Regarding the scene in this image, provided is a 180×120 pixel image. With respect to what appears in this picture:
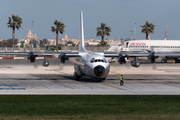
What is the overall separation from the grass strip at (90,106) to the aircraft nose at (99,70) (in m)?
7.21

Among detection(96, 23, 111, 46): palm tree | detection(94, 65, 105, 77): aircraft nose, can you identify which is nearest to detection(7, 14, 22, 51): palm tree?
detection(96, 23, 111, 46): palm tree

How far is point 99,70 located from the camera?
28750 mm

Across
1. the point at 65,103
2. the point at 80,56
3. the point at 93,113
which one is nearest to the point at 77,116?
the point at 93,113

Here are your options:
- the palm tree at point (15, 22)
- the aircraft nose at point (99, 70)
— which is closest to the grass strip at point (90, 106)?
the aircraft nose at point (99, 70)

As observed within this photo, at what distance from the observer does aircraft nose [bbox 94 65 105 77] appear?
2880cm

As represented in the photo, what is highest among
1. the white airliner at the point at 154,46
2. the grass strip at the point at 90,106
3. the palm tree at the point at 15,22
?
the palm tree at the point at 15,22

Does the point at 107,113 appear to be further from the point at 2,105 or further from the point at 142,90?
the point at 142,90

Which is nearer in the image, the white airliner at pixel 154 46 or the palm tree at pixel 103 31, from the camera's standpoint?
the white airliner at pixel 154 46

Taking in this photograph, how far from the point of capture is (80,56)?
3475cm

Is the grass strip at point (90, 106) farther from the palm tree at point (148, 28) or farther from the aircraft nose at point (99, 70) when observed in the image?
the palm tree at point (148, 28)

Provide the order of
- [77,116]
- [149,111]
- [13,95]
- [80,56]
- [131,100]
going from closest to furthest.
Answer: [77,116] < [149,111] < [131,100] < [13,95] < [80,56]

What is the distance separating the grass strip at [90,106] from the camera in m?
15.1

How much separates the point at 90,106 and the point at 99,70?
11144mm

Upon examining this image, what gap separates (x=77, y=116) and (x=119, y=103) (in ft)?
15.8
